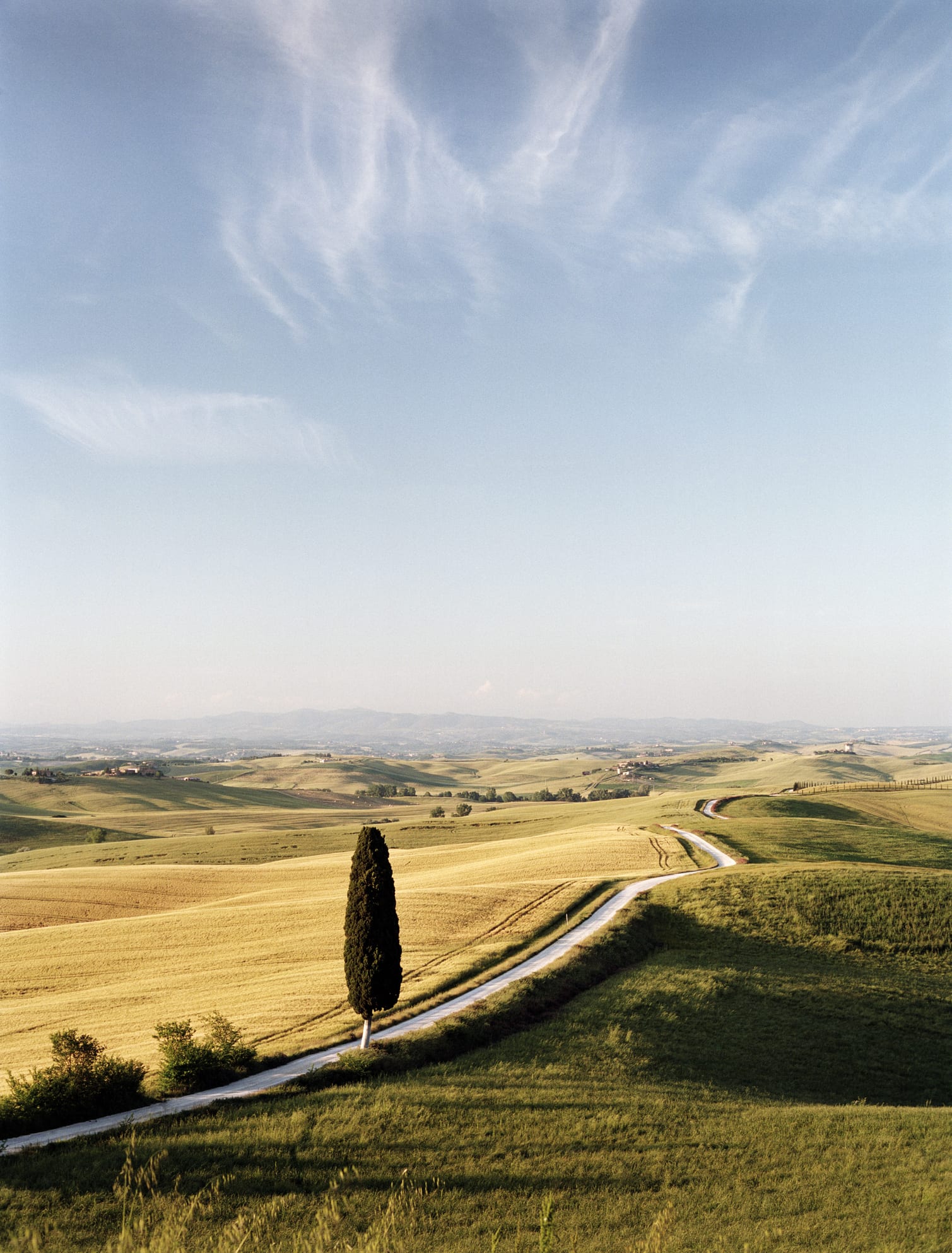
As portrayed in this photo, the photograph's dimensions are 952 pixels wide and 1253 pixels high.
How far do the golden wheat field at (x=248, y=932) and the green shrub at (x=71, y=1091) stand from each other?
5344 millimetres

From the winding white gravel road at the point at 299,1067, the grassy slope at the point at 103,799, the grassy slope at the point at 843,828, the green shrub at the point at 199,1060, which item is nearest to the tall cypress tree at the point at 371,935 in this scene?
the winding white gravel road at the point at 299,1067

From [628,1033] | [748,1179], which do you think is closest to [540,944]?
[628,1033]

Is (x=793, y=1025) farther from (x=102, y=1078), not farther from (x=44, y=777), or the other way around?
→ (x=44, y=777)

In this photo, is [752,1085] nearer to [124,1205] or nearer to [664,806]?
[124,1205]

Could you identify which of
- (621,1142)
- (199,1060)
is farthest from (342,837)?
(621,1142)

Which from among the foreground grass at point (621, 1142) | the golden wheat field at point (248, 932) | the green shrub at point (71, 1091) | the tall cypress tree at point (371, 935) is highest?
the tall cypress tree at point (371, 935)

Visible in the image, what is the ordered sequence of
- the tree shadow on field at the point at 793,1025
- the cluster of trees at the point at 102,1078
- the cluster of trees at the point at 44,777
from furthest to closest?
the cluster of trees at the point at 44,777, the tree shadow on field at the point at 793,1025, the cluster of trees at the point at 102,1078

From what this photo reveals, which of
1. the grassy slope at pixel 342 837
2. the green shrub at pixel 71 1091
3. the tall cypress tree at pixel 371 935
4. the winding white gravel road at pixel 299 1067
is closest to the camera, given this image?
the winding white gravel road at pixel 299 1067

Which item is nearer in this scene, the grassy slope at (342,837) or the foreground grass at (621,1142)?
the foreground grass at (621,1142)

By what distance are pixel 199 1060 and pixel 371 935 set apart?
602 centimetres

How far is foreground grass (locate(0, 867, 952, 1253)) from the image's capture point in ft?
46.8

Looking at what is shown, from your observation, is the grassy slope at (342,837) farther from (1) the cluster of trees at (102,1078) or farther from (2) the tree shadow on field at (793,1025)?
(1) the cluster of trees at (102,1078)

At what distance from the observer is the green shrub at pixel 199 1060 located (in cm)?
2008

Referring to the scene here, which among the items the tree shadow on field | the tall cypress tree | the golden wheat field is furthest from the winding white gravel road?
the tree shadow on field
